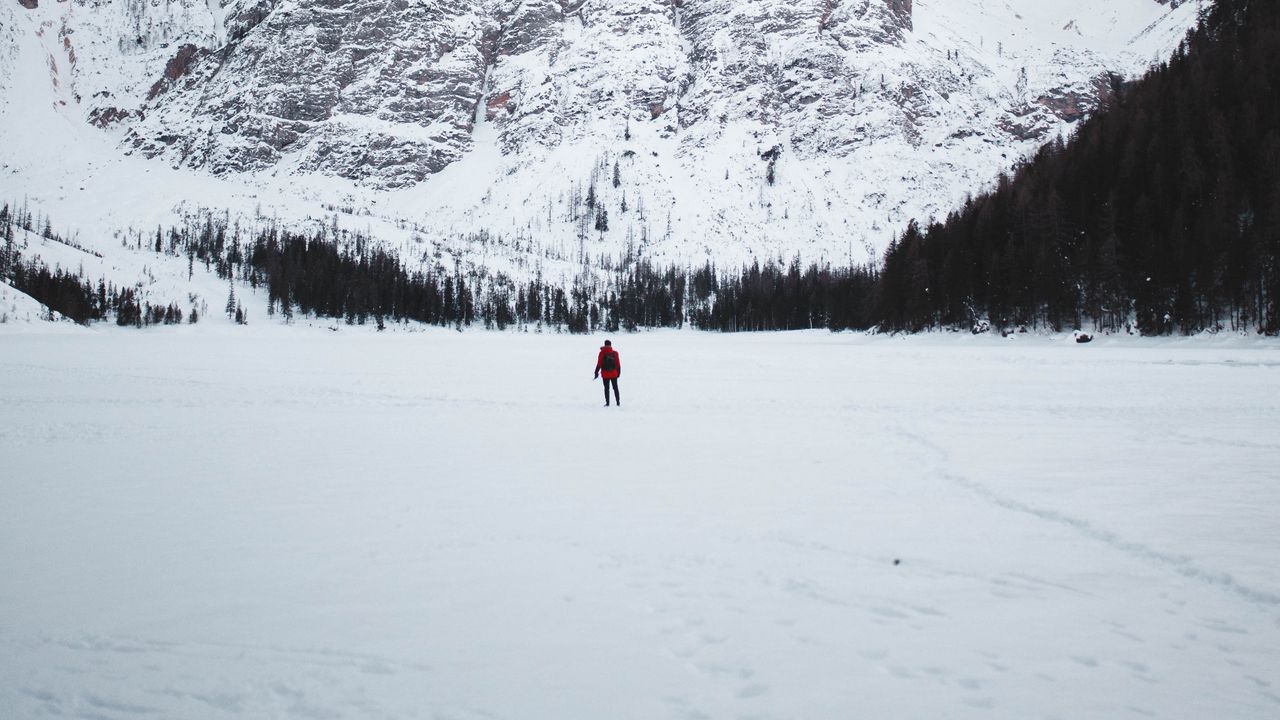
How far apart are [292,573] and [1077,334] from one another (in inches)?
2059

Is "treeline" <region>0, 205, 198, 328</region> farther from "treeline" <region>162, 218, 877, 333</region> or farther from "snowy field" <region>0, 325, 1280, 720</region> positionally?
"snowy field" <region>0, 325, 1280, 720</region>

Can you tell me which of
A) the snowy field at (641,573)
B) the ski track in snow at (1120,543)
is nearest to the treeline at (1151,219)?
the snowy field at (641,573)

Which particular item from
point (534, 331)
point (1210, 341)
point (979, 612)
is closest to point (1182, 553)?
point (979, 612)

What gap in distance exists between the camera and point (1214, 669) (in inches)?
154

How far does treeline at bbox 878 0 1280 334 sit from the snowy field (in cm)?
3644

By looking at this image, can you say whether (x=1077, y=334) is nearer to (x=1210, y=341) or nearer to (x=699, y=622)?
(x=1210, y=341)

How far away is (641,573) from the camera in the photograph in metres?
5.38

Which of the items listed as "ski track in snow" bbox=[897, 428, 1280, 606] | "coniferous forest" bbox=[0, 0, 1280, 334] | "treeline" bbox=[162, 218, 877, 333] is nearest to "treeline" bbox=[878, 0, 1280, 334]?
"coniferous forest" bbox=[0, 0, 1280, 334]

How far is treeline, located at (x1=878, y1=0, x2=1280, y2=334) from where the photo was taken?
3897 centimetres

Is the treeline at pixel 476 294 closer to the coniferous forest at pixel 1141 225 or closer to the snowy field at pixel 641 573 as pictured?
the coniferous forest at pixel 1141 225

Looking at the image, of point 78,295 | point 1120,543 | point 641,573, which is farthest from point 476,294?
point 1120,543

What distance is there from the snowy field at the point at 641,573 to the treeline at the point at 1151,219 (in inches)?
1435

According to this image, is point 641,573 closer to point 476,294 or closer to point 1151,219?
point 1151,219

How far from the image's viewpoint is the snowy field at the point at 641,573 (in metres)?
3.73
